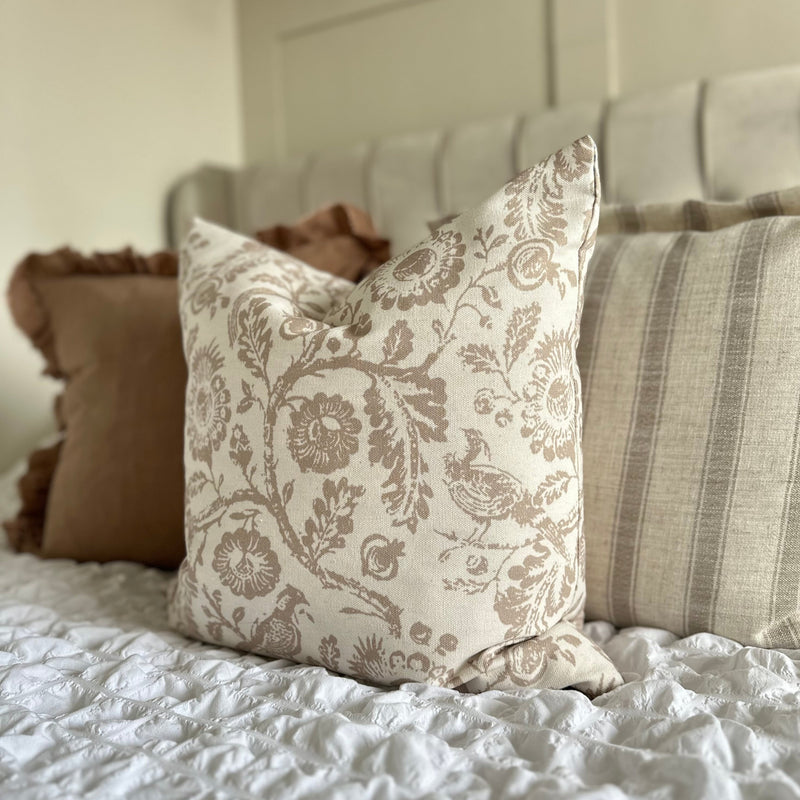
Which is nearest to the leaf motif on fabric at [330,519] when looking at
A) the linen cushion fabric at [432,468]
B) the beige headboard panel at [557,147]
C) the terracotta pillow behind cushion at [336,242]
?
the linen cushion fabric at [432,468]

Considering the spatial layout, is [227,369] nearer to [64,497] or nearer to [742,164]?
[64,497]

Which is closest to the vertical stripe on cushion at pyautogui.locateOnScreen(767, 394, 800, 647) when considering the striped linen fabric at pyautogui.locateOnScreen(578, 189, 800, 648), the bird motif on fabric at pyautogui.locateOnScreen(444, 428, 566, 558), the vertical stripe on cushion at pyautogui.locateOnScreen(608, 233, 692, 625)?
the striped linen fabric at pyautogui.locateOnScreen(578, 189, 800, 648)

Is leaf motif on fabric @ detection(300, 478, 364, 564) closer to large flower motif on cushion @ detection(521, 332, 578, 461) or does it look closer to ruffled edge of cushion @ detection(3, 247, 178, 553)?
A: large flower motif on cushion @ detection(521, 332, 578, 461)

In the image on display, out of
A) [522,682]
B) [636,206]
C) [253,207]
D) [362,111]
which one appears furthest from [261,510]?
[362,111]

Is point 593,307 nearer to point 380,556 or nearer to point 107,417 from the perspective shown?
point 380,556

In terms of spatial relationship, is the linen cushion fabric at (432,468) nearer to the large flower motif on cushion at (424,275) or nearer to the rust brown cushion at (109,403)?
the large flower motif on cushion at (424,275)

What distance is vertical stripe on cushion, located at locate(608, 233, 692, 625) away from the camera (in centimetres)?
75

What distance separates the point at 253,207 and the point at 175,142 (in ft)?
1.07

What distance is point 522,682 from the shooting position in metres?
0.65

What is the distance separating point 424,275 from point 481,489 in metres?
0.19

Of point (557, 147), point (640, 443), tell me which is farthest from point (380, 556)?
point (557, 147)

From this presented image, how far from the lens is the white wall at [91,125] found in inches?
62.6

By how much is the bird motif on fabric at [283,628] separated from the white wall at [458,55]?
127cm

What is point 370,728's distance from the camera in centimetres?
56
